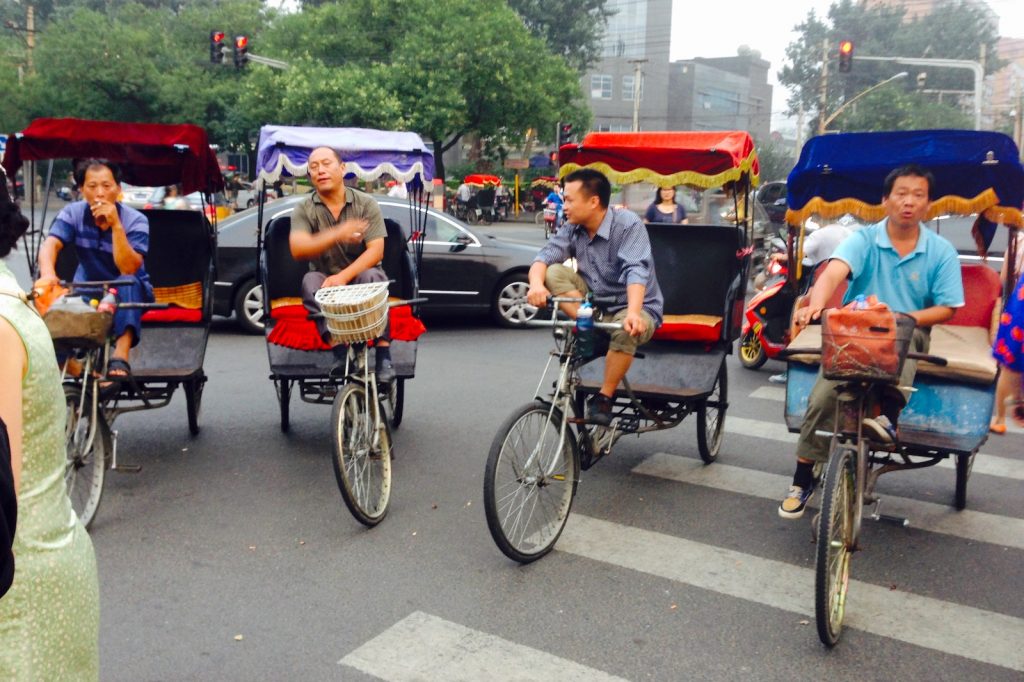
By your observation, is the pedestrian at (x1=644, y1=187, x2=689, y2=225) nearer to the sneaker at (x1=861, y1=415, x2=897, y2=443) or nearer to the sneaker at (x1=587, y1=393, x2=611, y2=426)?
the sneaker at (x1=587, y1=393, x2=611, y2=426)

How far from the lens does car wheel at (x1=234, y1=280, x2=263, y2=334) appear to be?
11.0 metres

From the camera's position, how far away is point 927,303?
490cm

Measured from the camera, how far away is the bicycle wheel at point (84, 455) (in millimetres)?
4988

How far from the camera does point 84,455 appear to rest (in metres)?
5.01

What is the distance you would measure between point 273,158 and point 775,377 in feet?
16.3

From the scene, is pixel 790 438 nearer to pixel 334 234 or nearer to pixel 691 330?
pixel 691 330

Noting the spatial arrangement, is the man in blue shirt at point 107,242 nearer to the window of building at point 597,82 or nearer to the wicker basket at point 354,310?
the wicker basket at point 354,310

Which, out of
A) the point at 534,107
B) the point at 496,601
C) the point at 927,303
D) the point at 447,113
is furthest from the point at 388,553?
the point at 534,107

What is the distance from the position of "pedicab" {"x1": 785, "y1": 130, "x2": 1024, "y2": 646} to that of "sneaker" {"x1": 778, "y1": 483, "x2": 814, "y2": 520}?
25 cm

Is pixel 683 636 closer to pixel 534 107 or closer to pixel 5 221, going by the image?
pixel 5 221

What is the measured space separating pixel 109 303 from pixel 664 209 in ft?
21.1

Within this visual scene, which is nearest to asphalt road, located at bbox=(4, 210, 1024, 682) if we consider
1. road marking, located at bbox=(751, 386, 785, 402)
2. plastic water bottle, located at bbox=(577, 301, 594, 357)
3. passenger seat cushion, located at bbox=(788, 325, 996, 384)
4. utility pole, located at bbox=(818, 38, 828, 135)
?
passenger seat cushion, located at bbox=(788, 325, 996, 384)

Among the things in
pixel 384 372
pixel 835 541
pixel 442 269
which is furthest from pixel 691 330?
pixel 442 269

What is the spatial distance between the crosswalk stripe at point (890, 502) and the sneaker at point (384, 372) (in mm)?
1710
